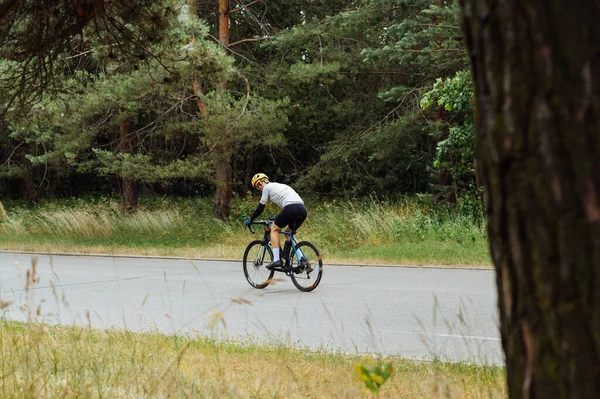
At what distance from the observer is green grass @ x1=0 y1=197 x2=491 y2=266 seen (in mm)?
17828

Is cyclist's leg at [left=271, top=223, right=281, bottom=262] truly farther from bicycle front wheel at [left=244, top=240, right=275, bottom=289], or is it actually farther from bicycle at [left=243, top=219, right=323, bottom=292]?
bicycle front wheel at [left=244, top=240, right=275, bottom=289]

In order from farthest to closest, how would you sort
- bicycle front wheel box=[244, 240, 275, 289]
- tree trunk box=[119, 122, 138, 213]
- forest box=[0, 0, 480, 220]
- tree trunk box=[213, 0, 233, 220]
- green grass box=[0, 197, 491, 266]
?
tree trunk box=[119, 122, 138, 213] → tree trunk box=[213, 0, 233, 220] → forest box=[0, 0, 480, 220] → green grass box=[0, 197, 491, 266] → bicycle front wheel box=[244, 240, 275, 289]

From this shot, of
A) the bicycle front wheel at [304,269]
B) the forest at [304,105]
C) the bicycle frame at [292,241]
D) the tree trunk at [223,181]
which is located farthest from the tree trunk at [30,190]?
the bicycle front wheel at [304,269]

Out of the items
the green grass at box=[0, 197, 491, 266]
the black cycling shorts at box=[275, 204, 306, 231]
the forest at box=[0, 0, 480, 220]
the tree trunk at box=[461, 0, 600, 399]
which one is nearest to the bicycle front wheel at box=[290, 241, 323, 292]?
the black cycling shorts at box=[275, 204, 306, 231]

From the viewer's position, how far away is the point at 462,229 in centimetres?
1950

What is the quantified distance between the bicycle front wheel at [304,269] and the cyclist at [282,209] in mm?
201

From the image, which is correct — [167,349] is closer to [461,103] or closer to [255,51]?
[461,103]

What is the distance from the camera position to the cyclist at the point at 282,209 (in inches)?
468

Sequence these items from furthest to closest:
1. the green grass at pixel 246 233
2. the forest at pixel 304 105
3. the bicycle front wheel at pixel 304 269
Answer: the forest at pixel 304 105
the green grass at pixel 246 233
the bicycle front wheel at pixel 304 269

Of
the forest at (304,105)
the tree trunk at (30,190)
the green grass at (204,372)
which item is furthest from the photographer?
the tree trunk at (30,190)

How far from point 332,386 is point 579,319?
3823 millimetres

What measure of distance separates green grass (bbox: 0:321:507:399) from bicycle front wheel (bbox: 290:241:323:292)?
15.5 ft

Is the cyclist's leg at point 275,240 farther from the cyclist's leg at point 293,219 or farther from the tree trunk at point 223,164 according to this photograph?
the tree trunk at point 223,164

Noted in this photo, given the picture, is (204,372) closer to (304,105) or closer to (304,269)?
(304,269)
